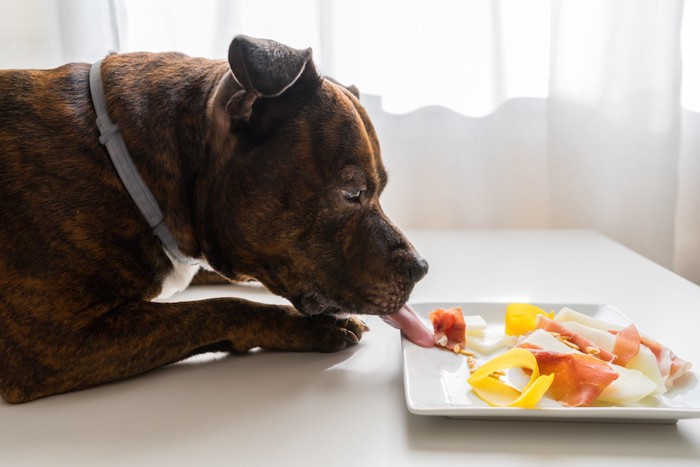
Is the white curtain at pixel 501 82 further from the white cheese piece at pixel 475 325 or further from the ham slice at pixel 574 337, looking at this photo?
the ham slice at pixel 574 337

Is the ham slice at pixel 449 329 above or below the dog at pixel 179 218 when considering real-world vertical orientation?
below

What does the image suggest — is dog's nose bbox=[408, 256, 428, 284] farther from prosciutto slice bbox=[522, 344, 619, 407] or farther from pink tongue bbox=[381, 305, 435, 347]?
prosciutto slice bbox=[522, 344, 619, 407]

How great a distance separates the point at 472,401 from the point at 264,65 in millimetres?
712

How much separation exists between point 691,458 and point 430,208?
2017 mm

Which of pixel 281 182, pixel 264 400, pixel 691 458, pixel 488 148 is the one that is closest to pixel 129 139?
pixel 281 182

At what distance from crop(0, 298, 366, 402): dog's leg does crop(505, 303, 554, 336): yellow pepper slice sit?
349 mm

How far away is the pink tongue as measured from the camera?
153cm

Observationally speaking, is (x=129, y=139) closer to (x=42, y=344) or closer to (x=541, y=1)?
(x=42, y=344)

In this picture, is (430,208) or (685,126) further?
(430,208)

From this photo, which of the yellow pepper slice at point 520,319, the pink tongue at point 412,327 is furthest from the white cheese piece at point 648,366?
the pink tongue at point 412,327

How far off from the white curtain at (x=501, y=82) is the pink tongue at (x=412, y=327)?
153 cm

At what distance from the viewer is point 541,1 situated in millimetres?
2820

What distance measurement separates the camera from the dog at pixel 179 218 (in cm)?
139

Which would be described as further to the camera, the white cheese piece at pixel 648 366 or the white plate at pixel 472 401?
the white cheese piece at pixel 648 366
